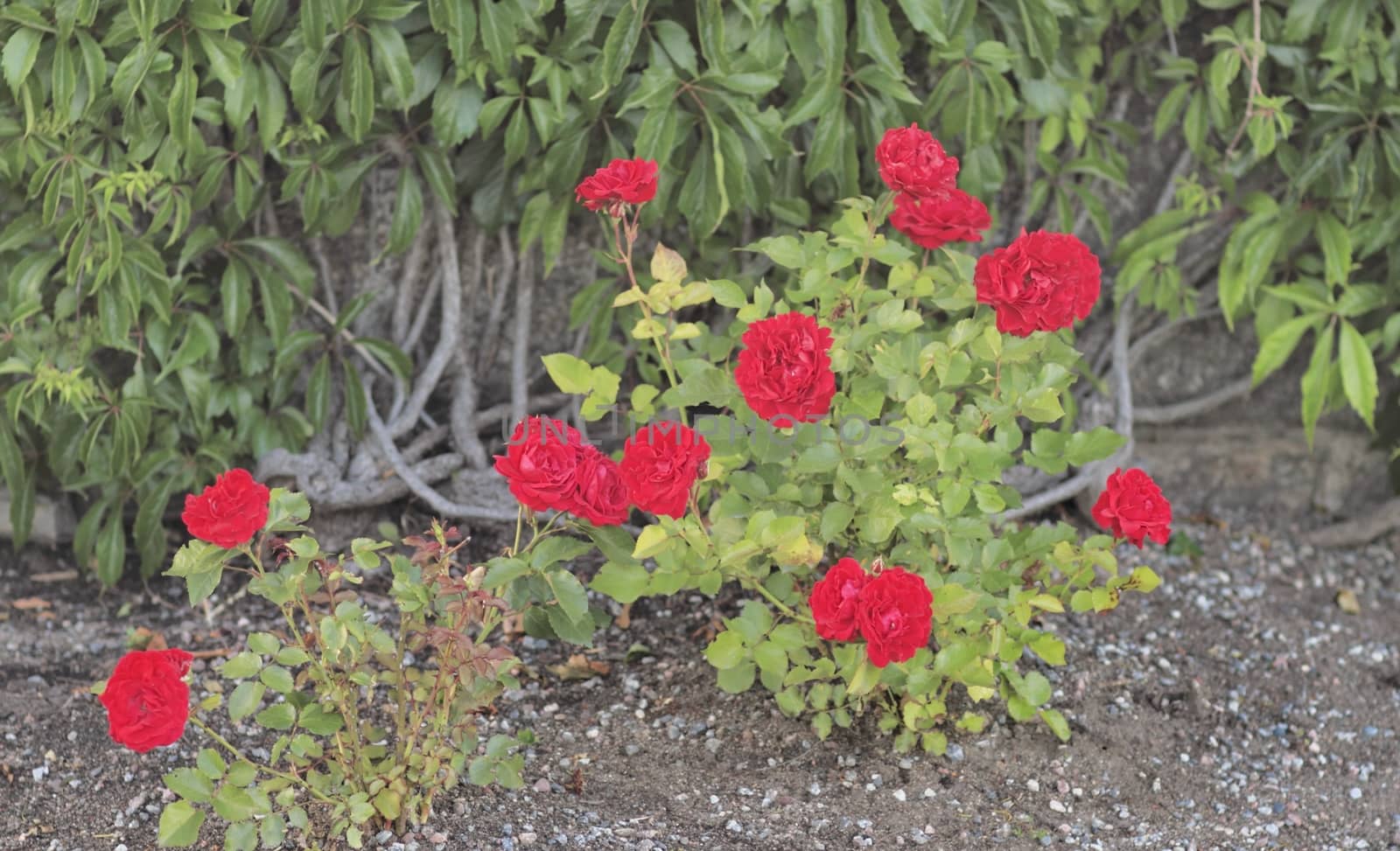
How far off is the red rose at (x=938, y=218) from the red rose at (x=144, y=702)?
1.21 metres

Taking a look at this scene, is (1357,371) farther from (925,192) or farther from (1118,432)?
(925,192)

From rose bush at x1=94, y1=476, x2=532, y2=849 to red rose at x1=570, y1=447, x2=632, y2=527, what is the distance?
0.07 ft

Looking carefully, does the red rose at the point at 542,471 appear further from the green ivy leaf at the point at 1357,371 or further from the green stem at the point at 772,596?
the green ivy leaf at the point at 1357,371

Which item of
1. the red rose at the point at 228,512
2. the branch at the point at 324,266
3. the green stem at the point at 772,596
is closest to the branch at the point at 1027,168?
the green stem at the point at 772,596

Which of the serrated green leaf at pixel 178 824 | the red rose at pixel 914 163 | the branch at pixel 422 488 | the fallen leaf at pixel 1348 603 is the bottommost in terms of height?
the fallen leaf at pixel 1348 603

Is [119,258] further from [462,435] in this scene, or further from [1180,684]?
[1180,684]

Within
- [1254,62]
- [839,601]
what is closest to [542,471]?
[839,601]

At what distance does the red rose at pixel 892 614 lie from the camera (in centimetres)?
176

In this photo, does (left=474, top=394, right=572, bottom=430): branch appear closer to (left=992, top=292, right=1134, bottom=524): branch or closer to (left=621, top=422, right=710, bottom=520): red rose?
(left=992, top=292, right=1134, bottom=524): branch

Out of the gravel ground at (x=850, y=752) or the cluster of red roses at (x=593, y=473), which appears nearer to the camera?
the cluster of red roses at (x=593, y=473)

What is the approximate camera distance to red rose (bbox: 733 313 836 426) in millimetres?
1744

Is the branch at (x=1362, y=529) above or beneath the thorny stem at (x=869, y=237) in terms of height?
beneath

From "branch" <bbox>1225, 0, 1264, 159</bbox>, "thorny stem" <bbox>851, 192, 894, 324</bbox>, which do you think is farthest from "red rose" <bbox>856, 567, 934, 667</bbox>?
"branch" <bbox>1225, 0, 1264, 159</bbox>

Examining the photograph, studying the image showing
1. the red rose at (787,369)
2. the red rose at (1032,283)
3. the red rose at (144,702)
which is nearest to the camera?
the red rose at (144,702)
